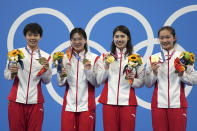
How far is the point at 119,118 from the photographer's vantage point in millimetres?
3615

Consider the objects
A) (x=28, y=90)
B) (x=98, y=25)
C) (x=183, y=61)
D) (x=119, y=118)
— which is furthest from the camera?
(x=98, y=25)

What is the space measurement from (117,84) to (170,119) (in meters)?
0.69

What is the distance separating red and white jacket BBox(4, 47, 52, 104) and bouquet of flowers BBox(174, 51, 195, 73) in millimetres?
1442

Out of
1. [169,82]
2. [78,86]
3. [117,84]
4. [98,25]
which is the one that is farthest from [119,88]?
[98,25]

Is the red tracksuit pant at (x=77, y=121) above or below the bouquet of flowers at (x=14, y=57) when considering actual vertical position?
below

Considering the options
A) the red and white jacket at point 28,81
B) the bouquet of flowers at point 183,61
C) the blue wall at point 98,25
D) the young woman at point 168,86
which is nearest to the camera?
the bouquet of flowers at point 183,61

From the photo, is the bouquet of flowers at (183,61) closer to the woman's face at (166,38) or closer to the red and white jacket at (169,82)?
the red and white jacket at (169,82)

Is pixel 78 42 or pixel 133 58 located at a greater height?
pixel 78 42

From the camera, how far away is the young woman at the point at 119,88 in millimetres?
3592

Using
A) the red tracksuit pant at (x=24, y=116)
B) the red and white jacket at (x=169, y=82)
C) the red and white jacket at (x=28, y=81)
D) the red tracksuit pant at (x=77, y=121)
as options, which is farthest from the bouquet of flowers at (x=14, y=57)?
the red and white jacket at (x=169, y=82)

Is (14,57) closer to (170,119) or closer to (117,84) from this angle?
(117,84)

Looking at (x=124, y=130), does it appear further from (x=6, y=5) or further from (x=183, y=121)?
(x=6, y=5)

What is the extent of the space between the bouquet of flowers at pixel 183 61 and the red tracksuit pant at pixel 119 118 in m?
0.66

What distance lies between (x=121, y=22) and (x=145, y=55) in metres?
0.66
